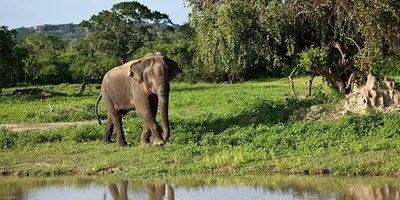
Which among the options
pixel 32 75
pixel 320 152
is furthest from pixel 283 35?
pixel 32 75

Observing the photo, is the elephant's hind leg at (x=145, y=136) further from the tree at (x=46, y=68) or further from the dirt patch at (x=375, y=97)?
the tree at (x=46, y=68)

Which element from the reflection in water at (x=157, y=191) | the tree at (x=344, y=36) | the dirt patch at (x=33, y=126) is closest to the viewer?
the reflection in water at (x=157, y=191)

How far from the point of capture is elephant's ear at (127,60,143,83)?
62.7ft

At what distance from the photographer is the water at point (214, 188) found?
12375 millimetres

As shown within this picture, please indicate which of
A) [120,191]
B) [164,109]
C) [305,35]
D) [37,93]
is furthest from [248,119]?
[37,93]

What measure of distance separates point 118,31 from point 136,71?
Result: 156 ft

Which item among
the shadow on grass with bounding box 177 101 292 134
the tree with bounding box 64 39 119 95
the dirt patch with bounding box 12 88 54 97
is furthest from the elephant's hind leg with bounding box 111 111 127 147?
the tree with bounding box 64 39 119 95

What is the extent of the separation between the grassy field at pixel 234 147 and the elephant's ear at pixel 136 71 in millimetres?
1704

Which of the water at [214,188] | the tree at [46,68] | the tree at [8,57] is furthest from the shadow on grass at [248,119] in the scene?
the tree at [46,68]

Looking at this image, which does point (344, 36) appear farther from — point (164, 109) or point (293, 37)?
point (164, 109)

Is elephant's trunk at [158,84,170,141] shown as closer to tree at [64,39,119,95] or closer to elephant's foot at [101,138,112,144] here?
elephant's foot at [101,138,112,144]

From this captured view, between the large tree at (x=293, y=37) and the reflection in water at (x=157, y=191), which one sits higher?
the large tree at (x=293, y=37)

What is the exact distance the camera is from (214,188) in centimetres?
1352

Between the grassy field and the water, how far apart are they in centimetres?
72
